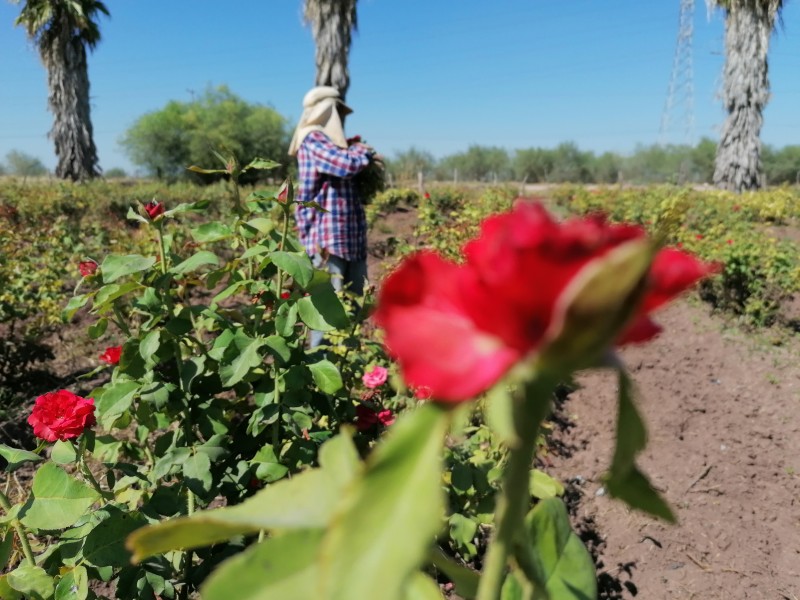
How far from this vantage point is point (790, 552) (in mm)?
2033

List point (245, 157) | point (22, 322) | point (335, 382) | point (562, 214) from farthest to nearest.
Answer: point (245, 157) < point (22, 322) < point (335, 382) < point (562, 214)

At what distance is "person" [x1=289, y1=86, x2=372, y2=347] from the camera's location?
2.82 m

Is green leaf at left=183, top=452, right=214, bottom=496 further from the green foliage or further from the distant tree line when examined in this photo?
the distant tree line

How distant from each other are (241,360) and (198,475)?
24 centimetres

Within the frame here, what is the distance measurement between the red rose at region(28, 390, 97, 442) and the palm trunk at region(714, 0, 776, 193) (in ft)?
54.5

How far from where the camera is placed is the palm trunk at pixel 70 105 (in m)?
14.5

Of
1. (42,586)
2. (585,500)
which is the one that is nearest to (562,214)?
(42,586)

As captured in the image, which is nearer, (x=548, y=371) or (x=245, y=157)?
(x=548, y=371)

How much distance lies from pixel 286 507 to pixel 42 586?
81 centimetres

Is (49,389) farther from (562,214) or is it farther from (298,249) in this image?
(562,214)

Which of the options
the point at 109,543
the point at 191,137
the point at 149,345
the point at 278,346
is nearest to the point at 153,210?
the point at 149,345

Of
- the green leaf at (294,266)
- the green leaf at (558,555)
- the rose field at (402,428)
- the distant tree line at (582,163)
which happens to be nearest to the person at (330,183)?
the rose field at (402,428)

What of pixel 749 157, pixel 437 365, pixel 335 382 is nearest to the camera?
pixel 437 365

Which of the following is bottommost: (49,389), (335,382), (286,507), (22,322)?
(49,389)
